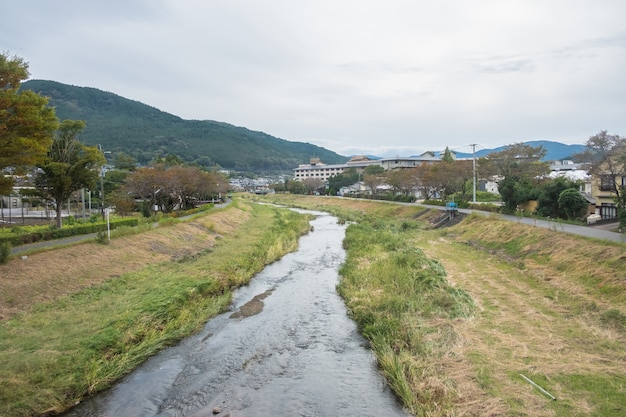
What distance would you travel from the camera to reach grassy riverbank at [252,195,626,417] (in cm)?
795

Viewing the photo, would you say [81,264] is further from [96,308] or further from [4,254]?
[96,308]

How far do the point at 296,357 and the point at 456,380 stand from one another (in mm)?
4259

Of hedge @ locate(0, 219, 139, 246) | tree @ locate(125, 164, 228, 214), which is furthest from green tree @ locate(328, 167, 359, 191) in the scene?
hedge @ locate(0, 219, 139, 246)

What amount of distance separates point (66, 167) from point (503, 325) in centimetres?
2697

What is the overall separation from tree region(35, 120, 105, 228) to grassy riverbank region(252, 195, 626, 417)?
19500mm

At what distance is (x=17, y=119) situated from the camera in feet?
48.4

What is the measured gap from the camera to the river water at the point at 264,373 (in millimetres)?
8234

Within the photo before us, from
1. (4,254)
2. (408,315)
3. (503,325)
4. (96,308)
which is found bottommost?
(503,325)

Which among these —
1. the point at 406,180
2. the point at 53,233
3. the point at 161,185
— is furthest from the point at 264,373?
the point at 406,180

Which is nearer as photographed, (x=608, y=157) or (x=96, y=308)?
(x=96, y=308)

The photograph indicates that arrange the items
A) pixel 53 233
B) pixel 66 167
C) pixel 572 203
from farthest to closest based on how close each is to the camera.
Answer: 1. pixel 572 203
2. pixel 66 167
3. pixel 53 233

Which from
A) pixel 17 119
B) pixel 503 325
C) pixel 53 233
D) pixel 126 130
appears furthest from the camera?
pixel 126 130

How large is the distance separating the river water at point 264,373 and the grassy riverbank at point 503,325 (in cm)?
75

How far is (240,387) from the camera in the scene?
9055 mm
